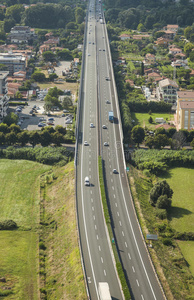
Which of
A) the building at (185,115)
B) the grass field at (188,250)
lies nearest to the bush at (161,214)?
the grass field at (188,250)

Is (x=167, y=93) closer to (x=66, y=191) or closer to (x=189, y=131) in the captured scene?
(x=189, y=131)

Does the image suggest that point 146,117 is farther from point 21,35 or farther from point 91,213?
point 21,35

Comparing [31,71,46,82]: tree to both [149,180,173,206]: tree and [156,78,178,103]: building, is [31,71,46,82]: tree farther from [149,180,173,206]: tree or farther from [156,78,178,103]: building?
[149,180,173,206]: tree

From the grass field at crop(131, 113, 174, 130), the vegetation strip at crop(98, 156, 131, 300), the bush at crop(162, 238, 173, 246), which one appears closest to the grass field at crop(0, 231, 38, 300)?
the vegetation strip at crop(98, 156, 131, 300)

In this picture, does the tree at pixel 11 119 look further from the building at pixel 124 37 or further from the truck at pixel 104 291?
the building at pixel 124 37

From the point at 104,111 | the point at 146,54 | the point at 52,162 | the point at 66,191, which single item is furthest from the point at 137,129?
the point at 146,54
